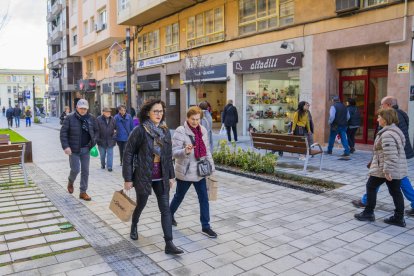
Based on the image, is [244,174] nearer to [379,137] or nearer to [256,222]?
[256,222]

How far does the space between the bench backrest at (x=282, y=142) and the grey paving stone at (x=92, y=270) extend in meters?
5.85

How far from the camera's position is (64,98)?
159ft

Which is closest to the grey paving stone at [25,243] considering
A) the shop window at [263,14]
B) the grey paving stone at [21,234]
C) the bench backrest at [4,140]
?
the grey paving stone at [21,234]

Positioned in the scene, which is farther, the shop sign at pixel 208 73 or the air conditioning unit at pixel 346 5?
the shop sign at pixel 208 73

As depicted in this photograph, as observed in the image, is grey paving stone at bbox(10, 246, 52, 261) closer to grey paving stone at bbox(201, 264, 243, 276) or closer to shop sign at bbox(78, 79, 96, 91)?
grey paving stone at bbox(201, 264, 243, 276)

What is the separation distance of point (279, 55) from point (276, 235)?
11.5m

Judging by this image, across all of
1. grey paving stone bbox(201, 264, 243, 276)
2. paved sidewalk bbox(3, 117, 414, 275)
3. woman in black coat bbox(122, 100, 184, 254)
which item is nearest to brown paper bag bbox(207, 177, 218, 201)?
paved sidewalk bbox(3, 117, 414, 275)

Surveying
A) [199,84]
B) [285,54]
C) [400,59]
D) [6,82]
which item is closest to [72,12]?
[199,84]

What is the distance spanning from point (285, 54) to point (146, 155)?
11.9 metres

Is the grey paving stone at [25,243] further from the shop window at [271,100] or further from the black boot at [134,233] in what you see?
the shop window at [271,100]

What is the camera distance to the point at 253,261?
4234mm

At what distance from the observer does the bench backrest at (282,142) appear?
890 centimetres

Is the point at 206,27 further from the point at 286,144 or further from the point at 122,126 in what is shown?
the point at 286,144

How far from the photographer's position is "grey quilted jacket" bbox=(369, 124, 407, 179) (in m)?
5.12
